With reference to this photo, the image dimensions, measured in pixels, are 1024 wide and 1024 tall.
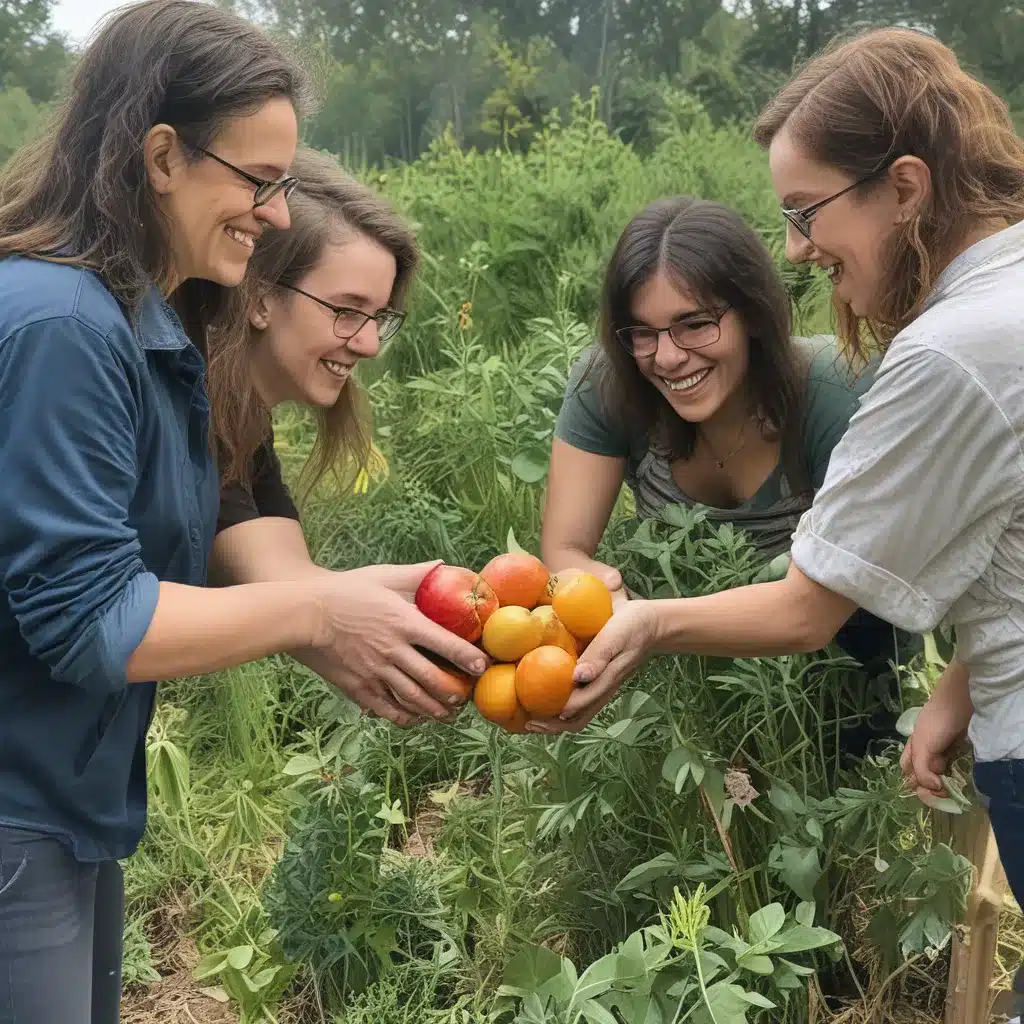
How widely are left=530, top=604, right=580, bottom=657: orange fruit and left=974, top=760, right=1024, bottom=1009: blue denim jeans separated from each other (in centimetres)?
61

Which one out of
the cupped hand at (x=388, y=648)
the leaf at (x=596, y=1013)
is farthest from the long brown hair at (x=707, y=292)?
the leaf at (x=596, y=1013)

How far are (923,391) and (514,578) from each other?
72 cm

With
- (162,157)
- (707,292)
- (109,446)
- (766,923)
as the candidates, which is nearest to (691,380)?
(707,292)

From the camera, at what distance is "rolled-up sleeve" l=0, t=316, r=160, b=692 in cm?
116

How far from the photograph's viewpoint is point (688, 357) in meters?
2.21

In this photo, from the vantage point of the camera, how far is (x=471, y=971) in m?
2.24

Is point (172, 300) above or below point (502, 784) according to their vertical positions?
above

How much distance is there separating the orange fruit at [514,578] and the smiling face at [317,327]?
621mm

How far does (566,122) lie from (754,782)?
15.4 ft

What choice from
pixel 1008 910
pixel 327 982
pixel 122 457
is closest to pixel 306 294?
pixel 122 457

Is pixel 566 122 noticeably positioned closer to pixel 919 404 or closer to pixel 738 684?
pixel 738 684

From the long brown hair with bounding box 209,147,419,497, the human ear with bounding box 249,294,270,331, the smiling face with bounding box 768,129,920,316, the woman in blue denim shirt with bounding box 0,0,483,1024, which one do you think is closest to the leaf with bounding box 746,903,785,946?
the woman in blue denim shirt with bounding box 0,0,483,1024

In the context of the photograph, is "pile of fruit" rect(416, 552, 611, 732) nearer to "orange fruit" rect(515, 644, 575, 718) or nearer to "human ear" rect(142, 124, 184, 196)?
"orange fruit" rect(515, 644, 575, 718)

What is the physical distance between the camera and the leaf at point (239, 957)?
2.19 m
